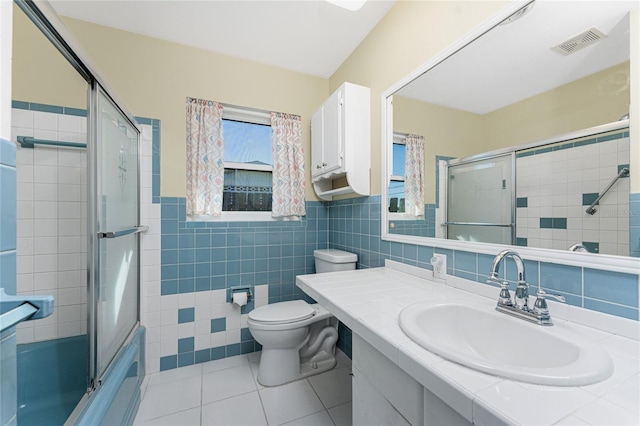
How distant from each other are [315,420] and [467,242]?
4.18 ft

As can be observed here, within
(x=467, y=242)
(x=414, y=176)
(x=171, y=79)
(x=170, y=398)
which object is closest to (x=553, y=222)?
(x=467, y=242)

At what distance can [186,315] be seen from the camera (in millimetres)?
1905

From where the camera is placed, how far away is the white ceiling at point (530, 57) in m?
0.76

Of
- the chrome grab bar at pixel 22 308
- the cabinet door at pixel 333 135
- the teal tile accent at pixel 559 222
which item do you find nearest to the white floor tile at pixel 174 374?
the chrome grab bar at pixel 22 308

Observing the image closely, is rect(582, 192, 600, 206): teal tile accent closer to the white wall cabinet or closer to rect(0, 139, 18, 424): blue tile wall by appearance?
the white wall cabinet

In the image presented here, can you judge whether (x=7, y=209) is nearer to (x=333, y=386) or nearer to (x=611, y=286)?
(x=611, y=286)

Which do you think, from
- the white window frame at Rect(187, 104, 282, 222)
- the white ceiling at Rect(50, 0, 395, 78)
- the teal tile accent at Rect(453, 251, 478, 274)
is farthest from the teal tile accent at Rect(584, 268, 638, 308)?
the white window frame at Rect(187, 104, 282, 222)

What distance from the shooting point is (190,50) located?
A: 6.39ft

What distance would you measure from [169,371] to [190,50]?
2451mm

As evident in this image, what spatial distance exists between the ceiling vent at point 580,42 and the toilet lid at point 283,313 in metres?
1.79

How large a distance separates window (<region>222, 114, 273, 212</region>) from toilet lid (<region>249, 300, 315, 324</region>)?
85cm

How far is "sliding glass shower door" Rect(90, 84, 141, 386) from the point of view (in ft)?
3.88

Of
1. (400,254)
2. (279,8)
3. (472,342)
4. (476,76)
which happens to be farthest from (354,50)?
(472,342)

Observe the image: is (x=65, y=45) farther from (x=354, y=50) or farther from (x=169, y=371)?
(x=169, y=371)
